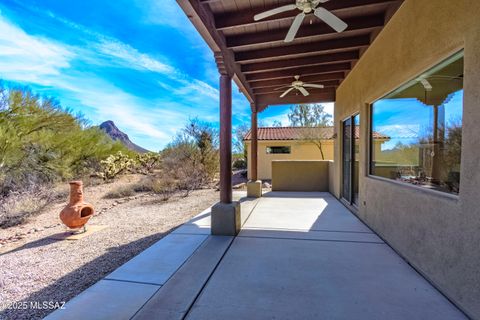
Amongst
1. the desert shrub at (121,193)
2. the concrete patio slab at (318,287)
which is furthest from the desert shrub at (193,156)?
the concrete patio slab at (318,287)

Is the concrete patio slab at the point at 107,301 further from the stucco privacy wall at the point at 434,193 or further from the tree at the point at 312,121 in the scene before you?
the tree at the point at 312,121

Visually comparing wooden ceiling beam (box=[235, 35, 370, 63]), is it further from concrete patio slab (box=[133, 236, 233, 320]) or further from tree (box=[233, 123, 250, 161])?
tree (box=[233, 123, 250, 161])

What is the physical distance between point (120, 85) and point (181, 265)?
12.5 metres

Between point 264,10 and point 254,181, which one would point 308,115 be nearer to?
point 254,181

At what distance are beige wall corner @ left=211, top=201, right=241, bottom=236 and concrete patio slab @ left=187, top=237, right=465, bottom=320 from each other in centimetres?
57

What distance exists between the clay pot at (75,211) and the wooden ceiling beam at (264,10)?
396 centimetres

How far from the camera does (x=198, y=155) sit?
10984 mm

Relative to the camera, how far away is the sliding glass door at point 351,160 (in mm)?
5484

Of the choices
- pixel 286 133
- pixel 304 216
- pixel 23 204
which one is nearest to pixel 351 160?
pixel 304 216

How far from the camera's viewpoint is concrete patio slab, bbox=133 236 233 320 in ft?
6.31

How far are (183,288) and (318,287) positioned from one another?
140cm

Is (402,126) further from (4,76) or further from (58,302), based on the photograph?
(4,76)

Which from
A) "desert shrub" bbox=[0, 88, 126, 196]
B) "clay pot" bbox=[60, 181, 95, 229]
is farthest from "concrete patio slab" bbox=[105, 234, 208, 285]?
"desert shrub" bbox=[0, 88, 126, 196]

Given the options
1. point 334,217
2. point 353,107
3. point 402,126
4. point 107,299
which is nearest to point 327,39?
point 353,107
